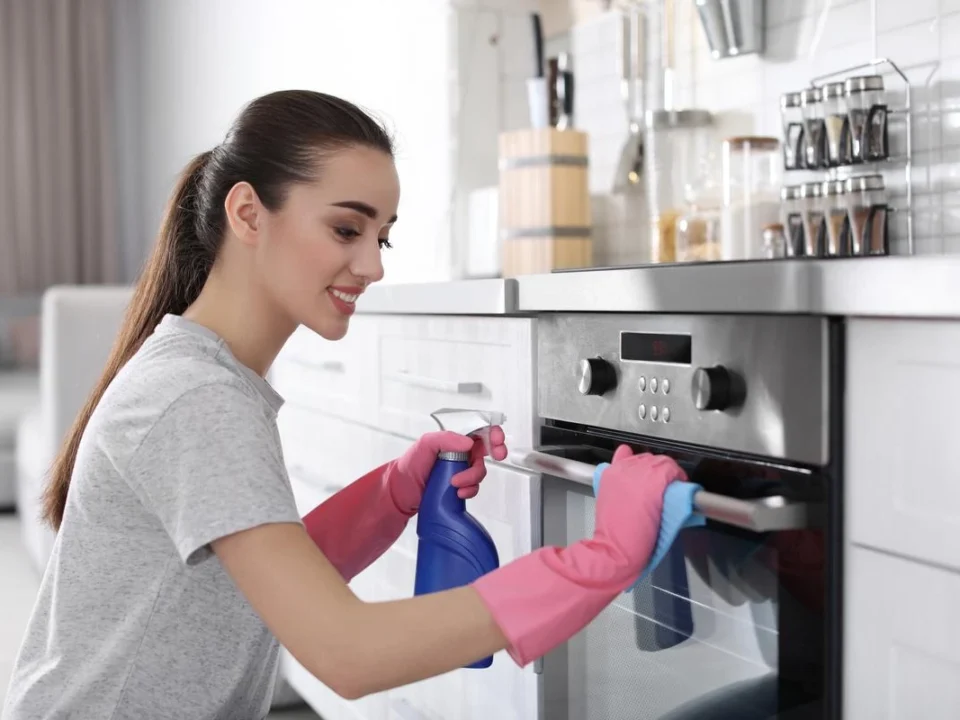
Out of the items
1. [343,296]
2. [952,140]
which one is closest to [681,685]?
[343,296]

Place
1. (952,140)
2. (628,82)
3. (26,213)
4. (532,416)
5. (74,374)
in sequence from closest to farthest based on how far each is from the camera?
(532,416), (952,140), (628,82), (74,374), (26,213)

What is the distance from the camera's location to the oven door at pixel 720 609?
37.9 inches

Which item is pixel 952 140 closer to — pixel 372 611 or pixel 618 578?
pixel 618 578

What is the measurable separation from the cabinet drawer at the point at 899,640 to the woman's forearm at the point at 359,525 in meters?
0.60

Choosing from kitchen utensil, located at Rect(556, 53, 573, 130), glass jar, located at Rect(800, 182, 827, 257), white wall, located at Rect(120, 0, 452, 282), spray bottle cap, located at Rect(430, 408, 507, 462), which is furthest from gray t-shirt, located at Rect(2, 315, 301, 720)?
kitchen utensil, located at Rect(556, 53, 573, 130)

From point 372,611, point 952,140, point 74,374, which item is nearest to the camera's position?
point 372,611

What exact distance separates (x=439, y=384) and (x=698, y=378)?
1.97ft

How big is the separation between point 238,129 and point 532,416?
0.50m

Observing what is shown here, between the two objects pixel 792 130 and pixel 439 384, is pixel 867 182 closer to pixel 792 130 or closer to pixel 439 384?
pixel 792 130

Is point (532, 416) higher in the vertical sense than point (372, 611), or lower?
higher

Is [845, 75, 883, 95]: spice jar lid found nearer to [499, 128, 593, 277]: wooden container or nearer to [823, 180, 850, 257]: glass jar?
[823, 180, 850, 257]: glass jar

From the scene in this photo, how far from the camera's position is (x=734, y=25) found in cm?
183

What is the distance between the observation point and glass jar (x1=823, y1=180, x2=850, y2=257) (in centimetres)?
157

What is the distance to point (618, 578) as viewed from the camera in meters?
0.90
